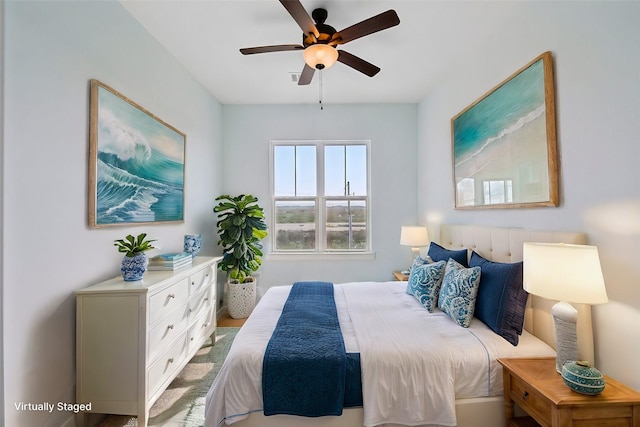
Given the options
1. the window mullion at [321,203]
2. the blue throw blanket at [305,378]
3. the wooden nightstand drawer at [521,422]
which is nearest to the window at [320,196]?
the window mullion at [321,203]

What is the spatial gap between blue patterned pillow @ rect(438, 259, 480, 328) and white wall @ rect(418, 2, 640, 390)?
560 millimetres

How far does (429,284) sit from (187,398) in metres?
2.02

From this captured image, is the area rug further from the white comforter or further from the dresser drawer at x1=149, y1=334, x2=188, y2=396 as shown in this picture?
the white comforter

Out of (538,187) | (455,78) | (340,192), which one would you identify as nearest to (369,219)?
(340,192)

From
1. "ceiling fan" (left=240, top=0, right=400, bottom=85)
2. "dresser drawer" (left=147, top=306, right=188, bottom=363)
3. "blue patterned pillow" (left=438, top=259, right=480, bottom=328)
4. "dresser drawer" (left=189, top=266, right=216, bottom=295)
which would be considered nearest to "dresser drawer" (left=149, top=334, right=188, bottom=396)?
"dresser drawer" (left=147, top=306, right=188, bottom=363)

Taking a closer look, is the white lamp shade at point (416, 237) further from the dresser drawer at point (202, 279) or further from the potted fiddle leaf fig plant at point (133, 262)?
the potted fiddle leaf fig plant at point (133, 262)

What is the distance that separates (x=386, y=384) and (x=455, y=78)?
2974 millimetres

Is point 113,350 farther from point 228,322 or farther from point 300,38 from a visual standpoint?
point 300,38

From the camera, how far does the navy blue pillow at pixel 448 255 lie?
7.55 ft

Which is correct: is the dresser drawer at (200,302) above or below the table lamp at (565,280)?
below

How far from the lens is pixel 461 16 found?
2096mm

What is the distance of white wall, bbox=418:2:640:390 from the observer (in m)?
1.28

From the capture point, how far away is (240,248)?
329cm

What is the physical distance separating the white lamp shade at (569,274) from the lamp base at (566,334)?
15cm
